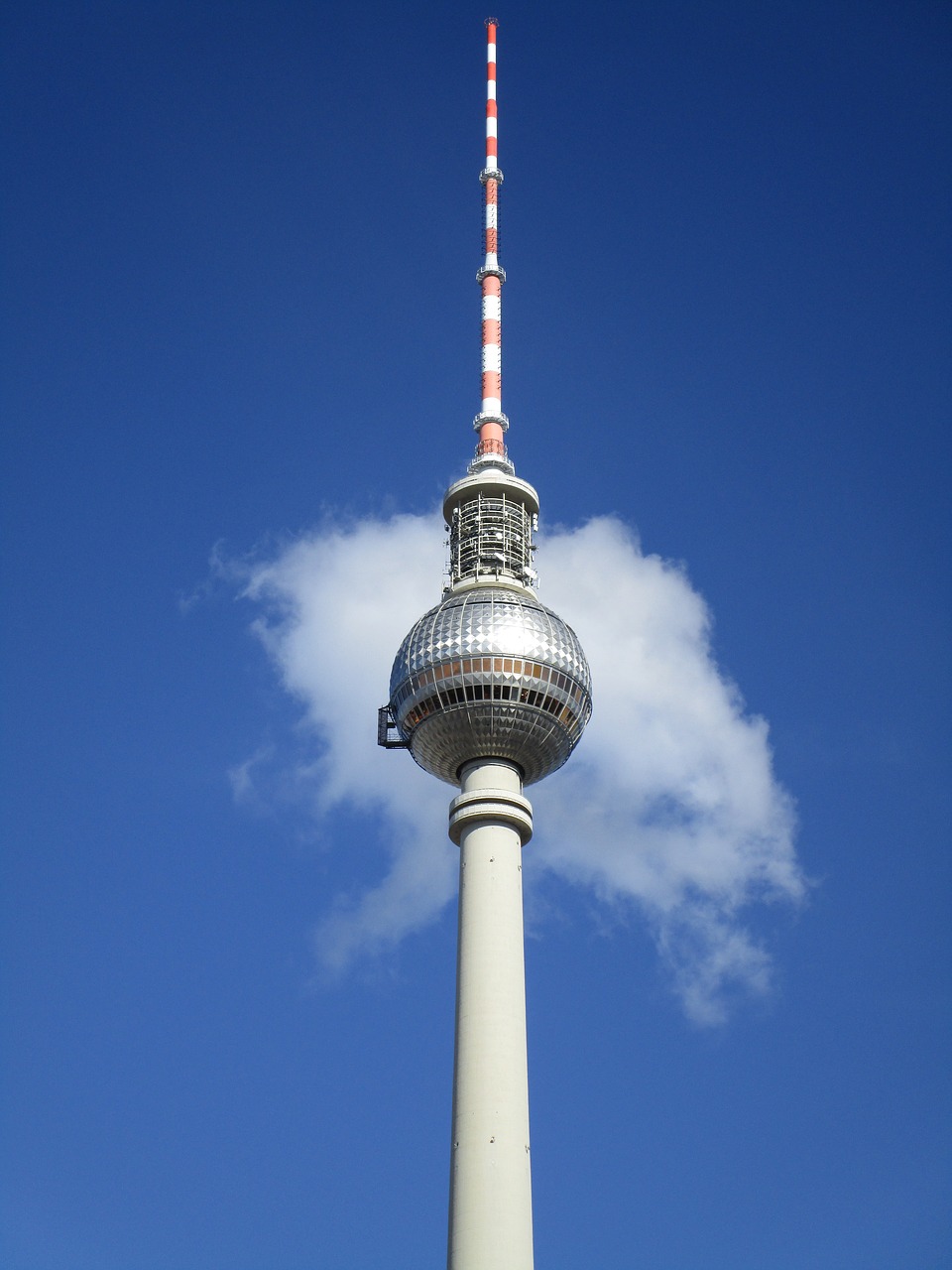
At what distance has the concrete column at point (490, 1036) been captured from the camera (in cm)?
6250

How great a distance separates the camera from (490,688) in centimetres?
7694

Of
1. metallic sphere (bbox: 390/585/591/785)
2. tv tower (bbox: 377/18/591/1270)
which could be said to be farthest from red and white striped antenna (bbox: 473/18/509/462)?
metallic sphere (bbox: 390/585/591/785)

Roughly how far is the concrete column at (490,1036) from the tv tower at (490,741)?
0.07 metres

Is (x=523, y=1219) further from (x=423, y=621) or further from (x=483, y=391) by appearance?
(x=483, y=391)

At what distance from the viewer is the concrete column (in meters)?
62.5

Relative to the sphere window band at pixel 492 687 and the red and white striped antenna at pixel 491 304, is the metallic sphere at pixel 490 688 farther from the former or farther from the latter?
the red and white striped antenna at pixel 491 304

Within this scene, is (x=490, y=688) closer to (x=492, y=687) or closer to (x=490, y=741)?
(x=492, y=687)

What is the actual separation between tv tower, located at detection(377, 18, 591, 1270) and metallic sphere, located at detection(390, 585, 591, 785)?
0.25 feet

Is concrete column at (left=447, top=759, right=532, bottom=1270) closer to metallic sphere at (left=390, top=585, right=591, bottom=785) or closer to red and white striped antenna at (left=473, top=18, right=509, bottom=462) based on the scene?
metallic sphere at (left=390, top=585, right=591, bottom=785)

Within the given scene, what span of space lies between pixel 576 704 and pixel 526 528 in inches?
560

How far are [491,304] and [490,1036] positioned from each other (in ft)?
162

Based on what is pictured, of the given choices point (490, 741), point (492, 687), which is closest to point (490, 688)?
point (492, 687)

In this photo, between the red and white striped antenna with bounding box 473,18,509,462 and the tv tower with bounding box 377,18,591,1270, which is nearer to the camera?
the tv tower with bounding box 377,18,591,1270

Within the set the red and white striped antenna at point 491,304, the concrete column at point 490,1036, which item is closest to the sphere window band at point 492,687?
the concrete column at point 490,1036
